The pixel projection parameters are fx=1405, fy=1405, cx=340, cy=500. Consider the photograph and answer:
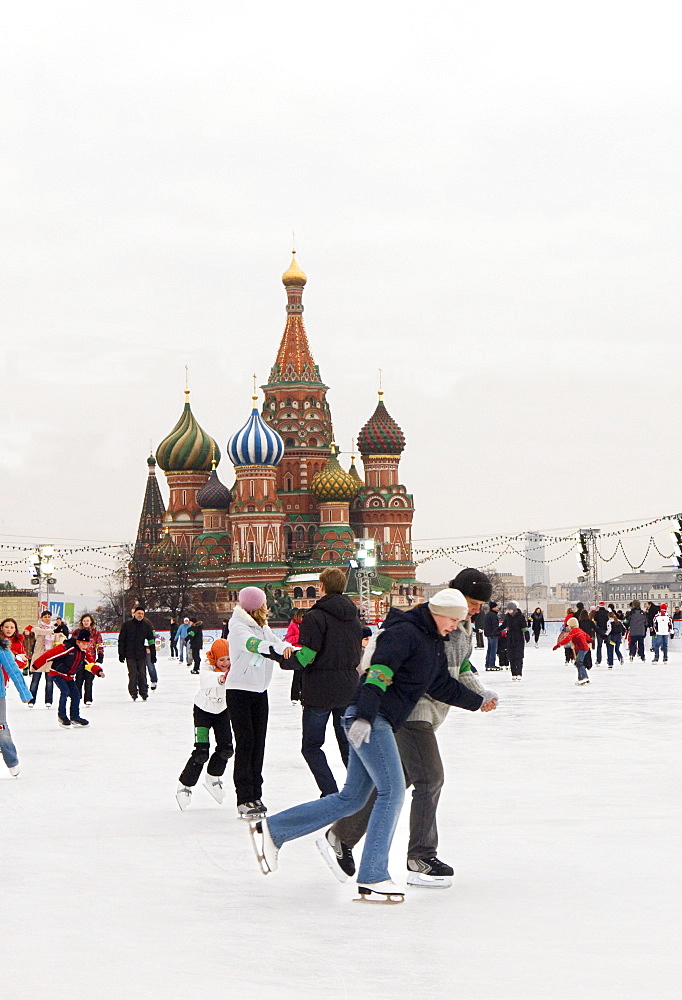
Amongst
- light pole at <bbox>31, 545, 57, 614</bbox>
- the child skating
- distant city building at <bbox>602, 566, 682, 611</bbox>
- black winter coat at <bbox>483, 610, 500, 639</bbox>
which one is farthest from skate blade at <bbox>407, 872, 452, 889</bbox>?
distant city building at <bbox>602, 566, 682, 611</bbox>

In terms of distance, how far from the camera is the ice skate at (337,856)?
18.8 feet

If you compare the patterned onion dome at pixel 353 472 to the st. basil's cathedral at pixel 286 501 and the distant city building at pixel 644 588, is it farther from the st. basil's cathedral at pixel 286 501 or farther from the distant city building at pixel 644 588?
the distant city building at pixel 644 588

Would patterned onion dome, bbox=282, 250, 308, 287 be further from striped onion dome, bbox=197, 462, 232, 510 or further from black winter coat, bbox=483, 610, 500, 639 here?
black winter coat, bbox=483, 610, 500, 639

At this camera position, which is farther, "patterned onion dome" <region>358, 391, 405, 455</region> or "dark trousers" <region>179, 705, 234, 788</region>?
"patterned onion dome" <region>358, 391, 405, 455</region>

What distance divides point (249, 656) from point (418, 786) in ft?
5.28

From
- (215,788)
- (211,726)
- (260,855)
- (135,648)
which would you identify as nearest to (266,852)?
(260,855)

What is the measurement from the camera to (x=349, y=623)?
23.4 feet

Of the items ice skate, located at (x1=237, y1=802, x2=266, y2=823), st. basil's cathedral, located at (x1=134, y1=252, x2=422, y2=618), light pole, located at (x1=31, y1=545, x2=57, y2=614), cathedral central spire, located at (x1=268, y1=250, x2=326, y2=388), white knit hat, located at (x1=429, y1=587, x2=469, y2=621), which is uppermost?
cathedral central spire, located at (x1=268, y1=250, x2=326, y2=388)

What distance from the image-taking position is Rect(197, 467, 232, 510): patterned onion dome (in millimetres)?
95625

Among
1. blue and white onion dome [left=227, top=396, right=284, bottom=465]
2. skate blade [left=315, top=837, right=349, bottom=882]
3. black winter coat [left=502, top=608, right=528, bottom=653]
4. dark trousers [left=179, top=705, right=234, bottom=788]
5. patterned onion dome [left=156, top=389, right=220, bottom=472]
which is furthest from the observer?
patterned onion dome [left=156, top=389, right=220, bottom=472]

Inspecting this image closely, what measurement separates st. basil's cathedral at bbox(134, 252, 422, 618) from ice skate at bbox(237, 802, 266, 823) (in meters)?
75.2

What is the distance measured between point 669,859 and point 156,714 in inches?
414

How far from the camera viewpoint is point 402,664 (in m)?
5.41

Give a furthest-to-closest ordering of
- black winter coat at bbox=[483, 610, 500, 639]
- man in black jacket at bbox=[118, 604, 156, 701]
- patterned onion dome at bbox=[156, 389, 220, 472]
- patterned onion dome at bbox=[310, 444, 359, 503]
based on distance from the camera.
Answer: patterned onion dome at bbox=[156, 389, 220, 472], patterned onion dome at bbox=[310, 444, 359, 503], black winter coat at bbox=[483, 610, 500, 639], man in black jacket at bbox=[118, 604, 156, 701]
